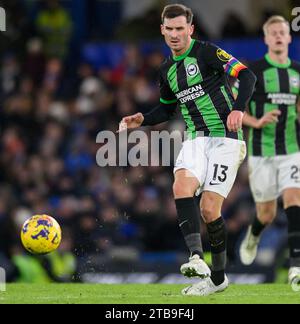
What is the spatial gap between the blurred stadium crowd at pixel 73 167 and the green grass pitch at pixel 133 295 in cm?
295

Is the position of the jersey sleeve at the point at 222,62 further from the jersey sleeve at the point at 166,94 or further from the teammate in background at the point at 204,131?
the jersey sleeve at the point at 166,94

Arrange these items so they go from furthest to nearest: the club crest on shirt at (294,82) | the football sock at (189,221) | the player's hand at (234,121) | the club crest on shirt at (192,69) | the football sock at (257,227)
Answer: the football sock at (257,227), the club crest on shirt at (294,82), the club crest on shirt at (192,69), the football sock at (189,221), the player's hand at (234,121)

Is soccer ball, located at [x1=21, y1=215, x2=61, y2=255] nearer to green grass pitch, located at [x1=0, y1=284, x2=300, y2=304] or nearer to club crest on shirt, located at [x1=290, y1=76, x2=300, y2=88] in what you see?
green grass pitch, located at [x1=0, y1=284, x2=300, y2=304]

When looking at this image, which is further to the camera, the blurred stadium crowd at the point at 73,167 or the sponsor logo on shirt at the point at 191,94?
the blurred stadium crowd at the point at 73,167

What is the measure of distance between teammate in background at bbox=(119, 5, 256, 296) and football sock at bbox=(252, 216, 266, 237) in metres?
2.52

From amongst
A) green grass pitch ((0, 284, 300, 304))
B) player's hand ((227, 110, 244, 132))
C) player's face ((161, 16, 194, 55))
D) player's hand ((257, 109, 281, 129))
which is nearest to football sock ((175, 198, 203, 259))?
green grass pitch ((0, 284, 300, 304))

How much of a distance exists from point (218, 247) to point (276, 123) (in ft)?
8.30

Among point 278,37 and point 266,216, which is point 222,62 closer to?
point 278,37

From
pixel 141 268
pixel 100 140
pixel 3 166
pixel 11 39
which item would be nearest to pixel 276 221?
pixel 141 268

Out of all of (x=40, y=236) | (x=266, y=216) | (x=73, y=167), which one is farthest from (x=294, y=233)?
(x=73, y=167)

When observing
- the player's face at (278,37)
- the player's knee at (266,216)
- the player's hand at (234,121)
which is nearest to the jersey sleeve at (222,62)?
the player's hand at (234,121)

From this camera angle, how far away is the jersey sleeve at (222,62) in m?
8.76

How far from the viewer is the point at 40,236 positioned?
31.0 ft
